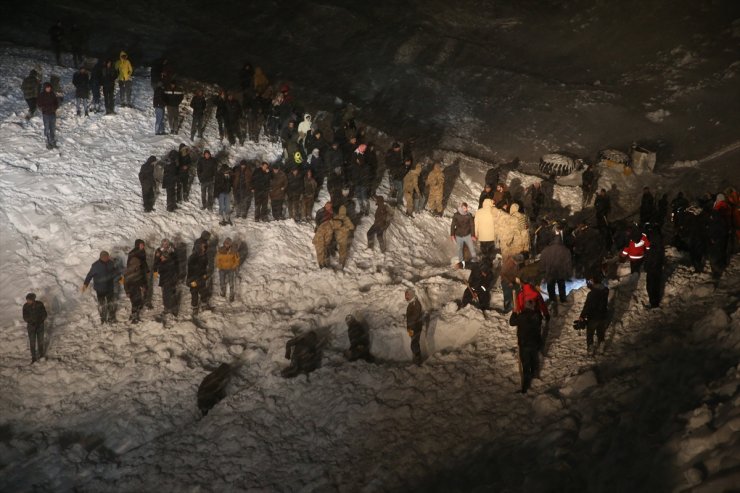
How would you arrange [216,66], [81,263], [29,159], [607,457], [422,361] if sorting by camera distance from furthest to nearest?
[216,66]
[29,159]
[81,263]
[422,361]
[607,457]

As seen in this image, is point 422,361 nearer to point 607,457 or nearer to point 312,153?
point 607,457

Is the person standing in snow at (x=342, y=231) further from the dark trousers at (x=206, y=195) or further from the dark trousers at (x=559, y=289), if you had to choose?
the dark trousers at (x=559, y=289)

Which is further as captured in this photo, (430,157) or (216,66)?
(216,66)

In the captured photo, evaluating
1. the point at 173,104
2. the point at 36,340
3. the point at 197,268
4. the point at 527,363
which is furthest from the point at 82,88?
the point at 527,363

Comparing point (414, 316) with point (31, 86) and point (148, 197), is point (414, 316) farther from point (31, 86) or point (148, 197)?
point (31, 86)

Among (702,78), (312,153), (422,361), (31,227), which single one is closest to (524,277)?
(422,361)

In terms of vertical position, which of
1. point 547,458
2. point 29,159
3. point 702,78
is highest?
point 702,78

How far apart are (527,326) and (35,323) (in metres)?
9.54

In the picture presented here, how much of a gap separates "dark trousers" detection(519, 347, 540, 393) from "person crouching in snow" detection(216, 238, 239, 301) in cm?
694

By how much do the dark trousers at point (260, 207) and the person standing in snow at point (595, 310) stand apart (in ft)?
28.3

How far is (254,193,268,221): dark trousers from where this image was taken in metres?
17.7

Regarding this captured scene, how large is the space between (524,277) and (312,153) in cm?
747

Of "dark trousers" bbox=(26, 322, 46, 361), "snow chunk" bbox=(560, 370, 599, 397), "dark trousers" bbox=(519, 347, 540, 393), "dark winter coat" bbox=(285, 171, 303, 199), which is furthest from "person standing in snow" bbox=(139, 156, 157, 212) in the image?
"snow chunk" bbox=(560, 370, 599, 397)

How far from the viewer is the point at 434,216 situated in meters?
19.1
